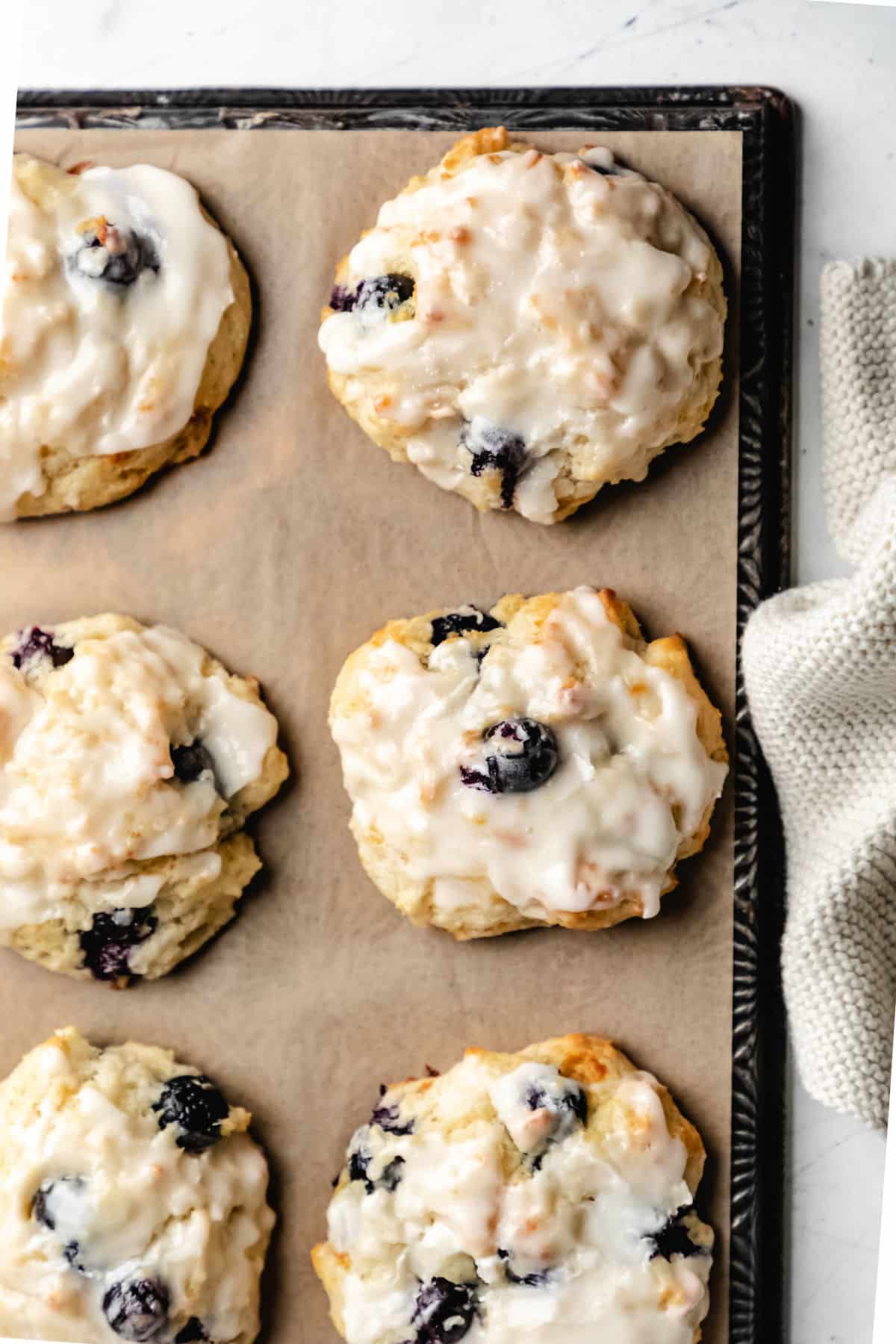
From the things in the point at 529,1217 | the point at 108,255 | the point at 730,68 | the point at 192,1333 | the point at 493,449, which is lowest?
the point at 192,1333

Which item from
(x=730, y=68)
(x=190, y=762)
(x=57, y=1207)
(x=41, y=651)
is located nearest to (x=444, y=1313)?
(x=57, y=1207)

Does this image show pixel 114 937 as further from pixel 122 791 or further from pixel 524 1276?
pixel 524 1276

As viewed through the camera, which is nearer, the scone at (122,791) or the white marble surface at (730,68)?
the scone at (122,791)

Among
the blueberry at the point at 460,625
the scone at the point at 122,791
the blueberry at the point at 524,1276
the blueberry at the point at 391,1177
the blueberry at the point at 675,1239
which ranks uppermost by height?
the blueberry at the point at 460,625

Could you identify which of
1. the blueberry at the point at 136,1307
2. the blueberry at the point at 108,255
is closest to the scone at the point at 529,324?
the blueberry at the point at 108,255

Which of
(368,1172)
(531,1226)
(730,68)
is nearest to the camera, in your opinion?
(531,1226)

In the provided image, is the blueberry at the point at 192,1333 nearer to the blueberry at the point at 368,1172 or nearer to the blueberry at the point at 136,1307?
the blueberry at the point at 136,1307

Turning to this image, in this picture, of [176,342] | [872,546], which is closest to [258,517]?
[176,342]
